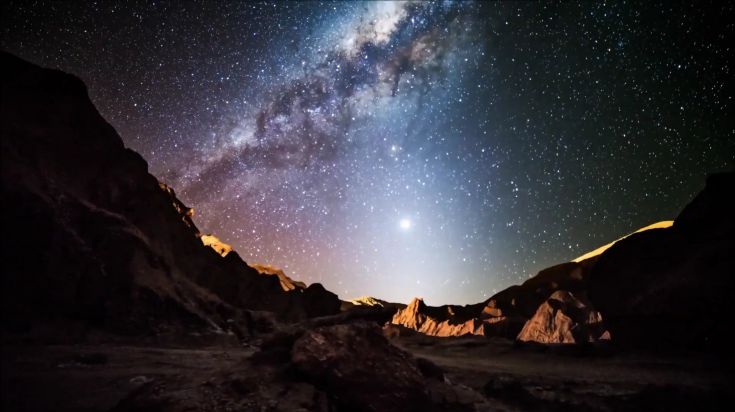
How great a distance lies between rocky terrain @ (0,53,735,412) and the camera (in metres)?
7.00

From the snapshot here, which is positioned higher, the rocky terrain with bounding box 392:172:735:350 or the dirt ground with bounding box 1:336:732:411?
the rocky terrain with bounding box 392:172:735:350

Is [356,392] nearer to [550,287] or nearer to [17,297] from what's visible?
[17,297]

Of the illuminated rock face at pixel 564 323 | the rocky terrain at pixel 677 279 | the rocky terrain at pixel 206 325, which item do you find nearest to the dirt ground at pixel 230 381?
the rocky terrain at pixel 206 325

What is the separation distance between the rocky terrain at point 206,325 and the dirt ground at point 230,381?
0.18 feet

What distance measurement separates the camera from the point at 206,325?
2109 cm

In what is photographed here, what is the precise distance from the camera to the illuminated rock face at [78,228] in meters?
15.6

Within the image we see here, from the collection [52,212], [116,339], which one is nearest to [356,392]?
[116,339]

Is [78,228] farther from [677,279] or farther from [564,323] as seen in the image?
[564,323]

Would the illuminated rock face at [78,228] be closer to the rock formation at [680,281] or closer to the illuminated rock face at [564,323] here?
the rock formation at [680,281]

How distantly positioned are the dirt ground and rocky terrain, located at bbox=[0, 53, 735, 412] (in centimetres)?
5

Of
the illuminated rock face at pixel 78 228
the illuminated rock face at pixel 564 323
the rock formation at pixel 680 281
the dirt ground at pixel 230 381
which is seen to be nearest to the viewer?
the dirt ground at pixel 230 381

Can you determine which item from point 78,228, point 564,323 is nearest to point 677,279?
point 564,323

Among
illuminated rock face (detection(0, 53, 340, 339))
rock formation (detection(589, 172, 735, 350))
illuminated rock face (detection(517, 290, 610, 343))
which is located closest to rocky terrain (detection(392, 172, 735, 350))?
rock formation (detection(589, 172, 735, 350))

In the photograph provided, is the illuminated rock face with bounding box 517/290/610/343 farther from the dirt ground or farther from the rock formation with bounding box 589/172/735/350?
the dirt ground
